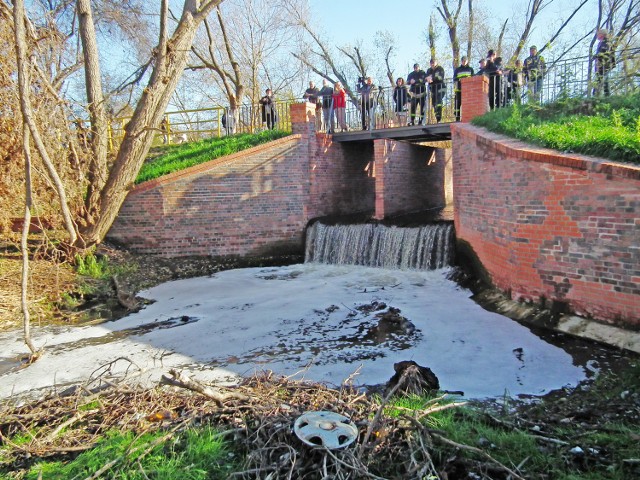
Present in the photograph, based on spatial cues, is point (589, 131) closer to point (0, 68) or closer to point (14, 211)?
point (0, 68)

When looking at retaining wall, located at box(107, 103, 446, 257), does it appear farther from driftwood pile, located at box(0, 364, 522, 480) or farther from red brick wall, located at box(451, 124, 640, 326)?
driftwood pile, located at box(0, 364, 522, 480)

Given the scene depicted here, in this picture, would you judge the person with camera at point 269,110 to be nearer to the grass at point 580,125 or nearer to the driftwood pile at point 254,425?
the grass at point 580,125

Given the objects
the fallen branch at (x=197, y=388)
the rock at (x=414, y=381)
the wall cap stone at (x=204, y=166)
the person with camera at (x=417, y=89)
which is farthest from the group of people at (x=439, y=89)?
the fallen branch at (x=197, y=388)

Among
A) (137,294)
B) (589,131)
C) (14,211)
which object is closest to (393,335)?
(589,131)

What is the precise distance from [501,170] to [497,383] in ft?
13.1

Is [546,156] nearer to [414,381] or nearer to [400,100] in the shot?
[414,381]

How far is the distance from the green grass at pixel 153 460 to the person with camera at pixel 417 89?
11070mm

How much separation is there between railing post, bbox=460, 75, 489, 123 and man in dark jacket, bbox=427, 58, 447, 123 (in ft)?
5.51

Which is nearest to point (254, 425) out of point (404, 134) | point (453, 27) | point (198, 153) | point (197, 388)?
point (197, 388)

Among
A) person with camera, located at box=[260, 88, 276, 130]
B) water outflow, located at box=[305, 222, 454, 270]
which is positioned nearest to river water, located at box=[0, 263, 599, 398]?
water outflow, located at box=[305, 222, 454, 270]

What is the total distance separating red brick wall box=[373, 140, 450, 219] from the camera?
12.2 m

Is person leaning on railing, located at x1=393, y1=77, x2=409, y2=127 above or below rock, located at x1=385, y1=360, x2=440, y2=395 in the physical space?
above

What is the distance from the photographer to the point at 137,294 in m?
9.19

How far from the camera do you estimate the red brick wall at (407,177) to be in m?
12.2
